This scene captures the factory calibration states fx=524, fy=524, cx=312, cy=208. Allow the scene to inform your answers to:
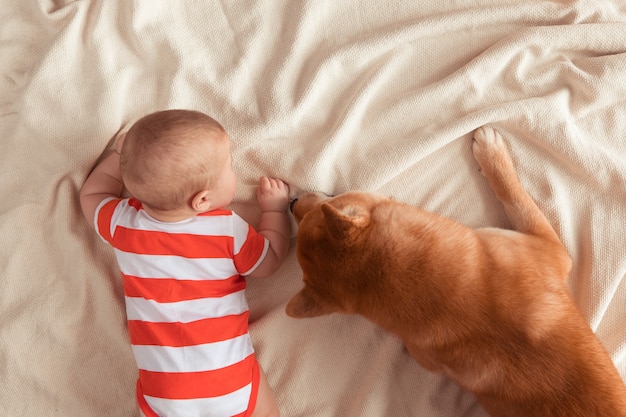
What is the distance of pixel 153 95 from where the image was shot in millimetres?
2043

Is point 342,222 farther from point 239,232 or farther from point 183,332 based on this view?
point 183,332

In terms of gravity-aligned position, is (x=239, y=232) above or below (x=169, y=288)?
above

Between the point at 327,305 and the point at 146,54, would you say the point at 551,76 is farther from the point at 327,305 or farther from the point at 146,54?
the point at 146,54

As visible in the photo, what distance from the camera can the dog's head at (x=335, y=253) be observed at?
61.6 inches

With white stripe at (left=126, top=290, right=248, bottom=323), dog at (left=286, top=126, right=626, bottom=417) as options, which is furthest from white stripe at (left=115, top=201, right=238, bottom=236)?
dog at (left=286, top=126, right=626, bottom=417)

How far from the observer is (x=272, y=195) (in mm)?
1981

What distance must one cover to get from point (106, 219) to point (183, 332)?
500mm

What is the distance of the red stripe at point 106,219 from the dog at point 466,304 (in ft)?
2.43

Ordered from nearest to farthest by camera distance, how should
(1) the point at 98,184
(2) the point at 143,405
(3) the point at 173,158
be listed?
1. (3) the point at 173,158
2. (2) the point at 143,405
3. (1) the point at 98,184

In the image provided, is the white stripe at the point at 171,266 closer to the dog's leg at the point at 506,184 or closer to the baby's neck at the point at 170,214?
the baby's neck at the point at 170,214

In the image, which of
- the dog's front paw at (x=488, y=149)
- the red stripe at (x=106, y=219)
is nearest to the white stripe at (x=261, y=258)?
the red stripe at (x=106, y=219)

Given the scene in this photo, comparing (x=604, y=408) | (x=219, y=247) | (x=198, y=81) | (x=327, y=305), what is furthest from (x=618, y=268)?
(x=198, y=81)

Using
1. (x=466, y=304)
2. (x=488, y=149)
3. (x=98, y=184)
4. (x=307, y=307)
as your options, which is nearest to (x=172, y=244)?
(x=98, y=184)

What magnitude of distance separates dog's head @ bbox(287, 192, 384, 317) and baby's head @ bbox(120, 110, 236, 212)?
1.21 ft
